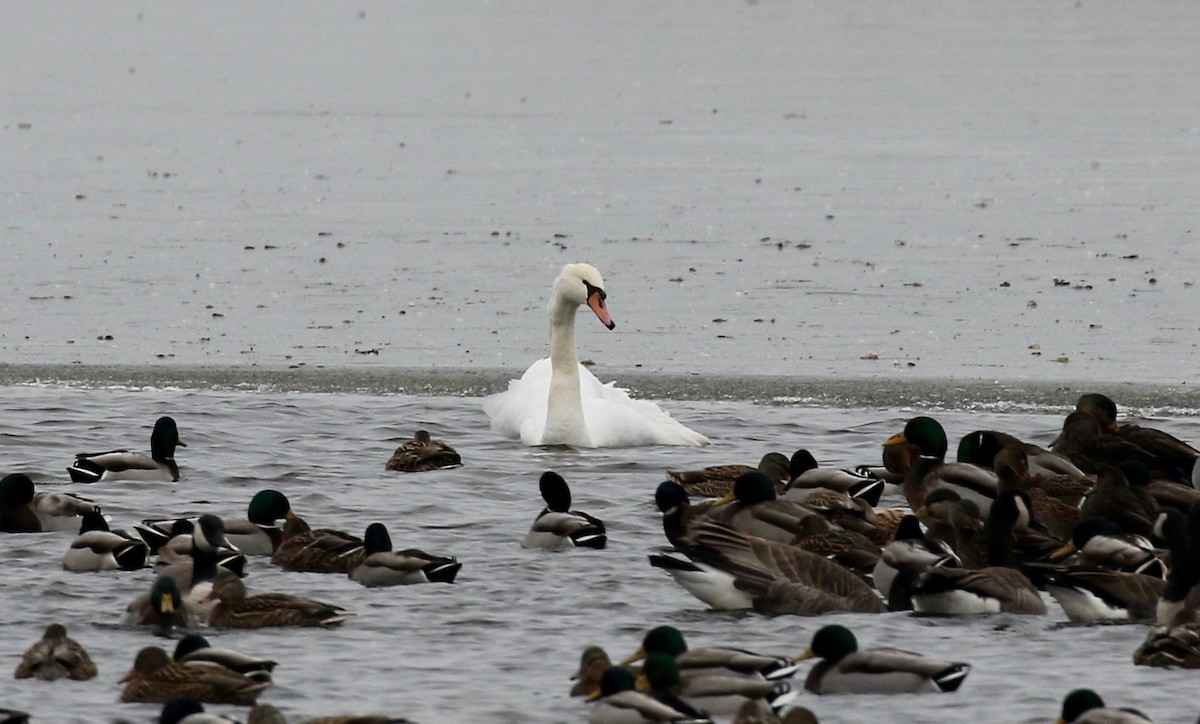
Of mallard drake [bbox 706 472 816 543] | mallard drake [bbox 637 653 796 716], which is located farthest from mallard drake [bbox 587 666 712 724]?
mallard drake [bbox 706 472 816 543]

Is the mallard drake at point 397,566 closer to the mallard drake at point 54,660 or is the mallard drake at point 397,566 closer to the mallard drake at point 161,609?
the mallard drake at point 161,609

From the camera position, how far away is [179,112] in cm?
3300

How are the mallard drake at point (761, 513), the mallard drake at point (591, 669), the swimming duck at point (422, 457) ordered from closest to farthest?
the mallard drake at point (591, 669) < the mallard drake at point (761, 513) < the swimming duck at point (422, 457)

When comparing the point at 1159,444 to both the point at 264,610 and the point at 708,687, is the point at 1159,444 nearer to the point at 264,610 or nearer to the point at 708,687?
the point at 708,687

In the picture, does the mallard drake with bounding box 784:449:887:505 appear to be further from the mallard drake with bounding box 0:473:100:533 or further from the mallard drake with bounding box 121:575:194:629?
the mallard drake with bounding box 0:473:100:533

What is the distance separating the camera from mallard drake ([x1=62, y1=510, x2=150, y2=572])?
34.1 feet

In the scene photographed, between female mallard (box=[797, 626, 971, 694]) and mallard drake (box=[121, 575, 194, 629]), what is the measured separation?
9.01 ft

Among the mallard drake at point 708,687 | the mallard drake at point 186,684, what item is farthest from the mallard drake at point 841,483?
the mallard drake at point 186,684

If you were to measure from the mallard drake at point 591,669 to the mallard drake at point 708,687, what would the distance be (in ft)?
0.70

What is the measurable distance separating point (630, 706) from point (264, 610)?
2.39m

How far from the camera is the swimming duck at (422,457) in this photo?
12852mm

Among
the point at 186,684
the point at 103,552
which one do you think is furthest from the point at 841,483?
the point at 186,684

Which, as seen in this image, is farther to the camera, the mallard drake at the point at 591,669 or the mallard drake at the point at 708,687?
the mallard drake at the point at 591,669

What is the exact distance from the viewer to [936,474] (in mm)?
11977
